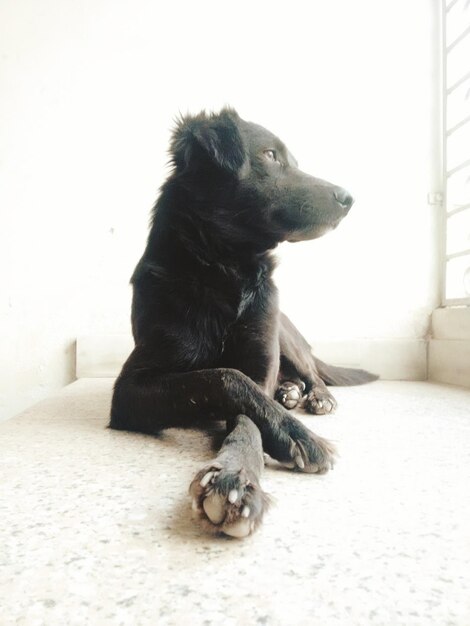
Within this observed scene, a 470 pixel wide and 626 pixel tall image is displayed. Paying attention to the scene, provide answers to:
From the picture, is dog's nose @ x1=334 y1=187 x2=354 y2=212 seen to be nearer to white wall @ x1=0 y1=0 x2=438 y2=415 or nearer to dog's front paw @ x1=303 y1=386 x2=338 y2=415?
dog's front paw @ x1=303 y1=386 x2=338 y2=415

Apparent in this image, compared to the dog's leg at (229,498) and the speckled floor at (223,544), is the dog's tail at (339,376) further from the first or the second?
the dog's leg at (229,498)

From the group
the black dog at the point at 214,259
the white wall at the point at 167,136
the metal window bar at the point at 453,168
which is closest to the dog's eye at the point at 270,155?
the black dog at the point at 214,259

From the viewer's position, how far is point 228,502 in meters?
0.63

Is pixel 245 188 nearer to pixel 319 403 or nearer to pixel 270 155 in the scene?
pixel 270 155

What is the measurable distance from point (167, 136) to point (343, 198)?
1.55 metres

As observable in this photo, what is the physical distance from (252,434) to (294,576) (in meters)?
0.36

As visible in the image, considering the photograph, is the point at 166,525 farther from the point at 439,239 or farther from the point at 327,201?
the point at 439,239

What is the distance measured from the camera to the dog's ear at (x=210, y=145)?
1.35 m

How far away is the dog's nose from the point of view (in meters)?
1.41

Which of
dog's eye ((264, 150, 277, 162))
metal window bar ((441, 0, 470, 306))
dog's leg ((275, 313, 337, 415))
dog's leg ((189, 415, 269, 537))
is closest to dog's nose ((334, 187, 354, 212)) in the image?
dog's eye ((264, 150, 277, 162))

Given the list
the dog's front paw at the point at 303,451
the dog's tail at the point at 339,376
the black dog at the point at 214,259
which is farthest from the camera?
the dog's tail at the point at 339,376

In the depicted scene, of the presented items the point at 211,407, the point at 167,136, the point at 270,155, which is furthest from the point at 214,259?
the point at 167,136

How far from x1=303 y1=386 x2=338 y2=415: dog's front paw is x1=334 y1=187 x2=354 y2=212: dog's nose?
0.66 m

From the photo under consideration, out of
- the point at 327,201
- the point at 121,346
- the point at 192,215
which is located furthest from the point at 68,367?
the point at 327,201
